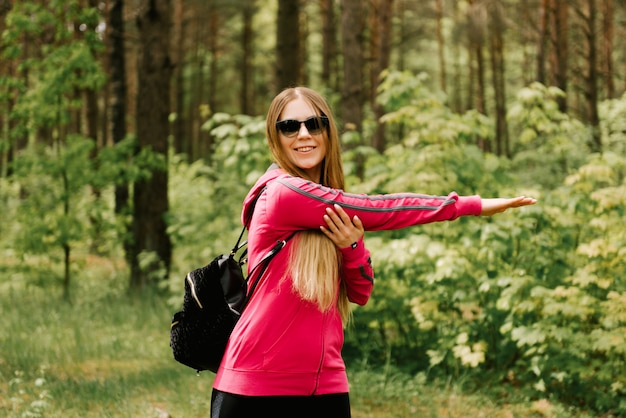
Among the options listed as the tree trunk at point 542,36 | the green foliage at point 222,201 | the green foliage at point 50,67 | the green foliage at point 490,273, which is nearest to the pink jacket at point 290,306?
the green foliage at point 490,273

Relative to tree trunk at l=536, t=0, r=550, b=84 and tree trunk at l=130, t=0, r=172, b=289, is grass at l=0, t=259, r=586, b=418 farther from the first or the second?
tree trunk at l=536, t=0, r=550, b=84

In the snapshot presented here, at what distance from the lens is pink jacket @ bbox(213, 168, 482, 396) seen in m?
2.26

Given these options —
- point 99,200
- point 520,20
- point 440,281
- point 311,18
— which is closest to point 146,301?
point 99,200

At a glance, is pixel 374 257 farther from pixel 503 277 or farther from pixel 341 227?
pixel 341 227

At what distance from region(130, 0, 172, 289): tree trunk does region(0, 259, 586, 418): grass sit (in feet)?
5.48

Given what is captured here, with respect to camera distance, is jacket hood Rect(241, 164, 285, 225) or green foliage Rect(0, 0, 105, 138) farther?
green foliage Rect(0, 0, 105, 138)

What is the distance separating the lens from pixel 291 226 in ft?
7.56

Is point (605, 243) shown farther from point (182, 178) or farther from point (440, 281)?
point (182, 178)

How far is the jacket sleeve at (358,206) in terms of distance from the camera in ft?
7.43

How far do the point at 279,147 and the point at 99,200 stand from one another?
8094 mm

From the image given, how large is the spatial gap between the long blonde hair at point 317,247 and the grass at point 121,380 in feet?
10.6

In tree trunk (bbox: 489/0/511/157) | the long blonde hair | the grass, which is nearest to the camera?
the long blonde hair

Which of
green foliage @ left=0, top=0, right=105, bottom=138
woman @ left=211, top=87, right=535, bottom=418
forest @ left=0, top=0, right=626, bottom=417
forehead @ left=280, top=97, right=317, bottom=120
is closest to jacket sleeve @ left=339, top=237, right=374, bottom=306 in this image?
woman @ left=211, top=87, right=535, bottom=418

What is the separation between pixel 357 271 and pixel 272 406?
568mm
